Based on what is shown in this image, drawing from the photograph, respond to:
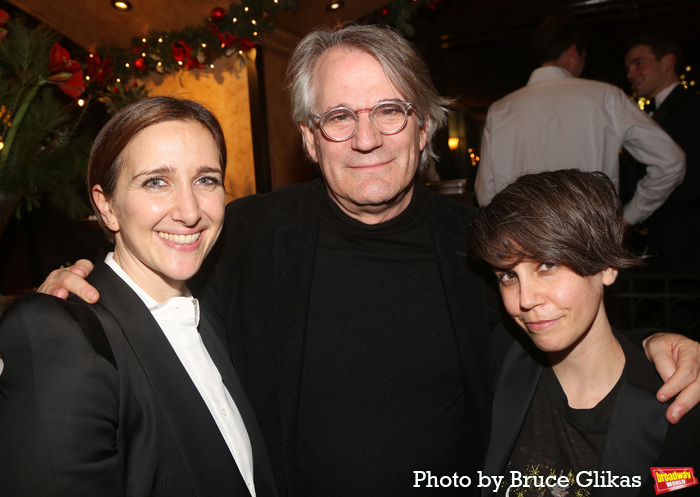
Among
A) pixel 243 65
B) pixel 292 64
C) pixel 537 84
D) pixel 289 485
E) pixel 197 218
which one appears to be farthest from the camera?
pixel 243 65

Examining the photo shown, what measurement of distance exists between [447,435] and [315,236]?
0.80 metres

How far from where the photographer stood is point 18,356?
3.36 ft

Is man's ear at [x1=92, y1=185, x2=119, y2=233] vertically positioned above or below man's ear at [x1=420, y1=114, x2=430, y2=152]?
below

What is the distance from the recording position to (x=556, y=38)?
11.3ft

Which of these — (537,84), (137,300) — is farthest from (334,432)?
(537,84)

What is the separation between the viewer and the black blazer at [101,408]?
981 mm

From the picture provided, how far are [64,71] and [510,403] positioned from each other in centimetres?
200

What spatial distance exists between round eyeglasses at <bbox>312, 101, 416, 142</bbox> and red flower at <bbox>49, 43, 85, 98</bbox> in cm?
101

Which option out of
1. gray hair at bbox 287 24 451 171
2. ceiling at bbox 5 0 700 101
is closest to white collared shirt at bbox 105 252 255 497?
gray hair at bbox 287 24 451 171

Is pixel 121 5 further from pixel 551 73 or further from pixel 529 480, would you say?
pixel 529 480

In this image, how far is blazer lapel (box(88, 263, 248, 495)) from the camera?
122 centimetres

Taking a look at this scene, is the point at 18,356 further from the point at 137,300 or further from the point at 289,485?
the point at 289,485

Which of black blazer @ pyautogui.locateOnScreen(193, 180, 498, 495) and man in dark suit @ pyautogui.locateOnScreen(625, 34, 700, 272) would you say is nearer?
black blazer @ pyautogui.locateOnScreen(193, 180, 498, 495)

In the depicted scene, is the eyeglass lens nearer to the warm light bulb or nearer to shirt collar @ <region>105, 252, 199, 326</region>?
shirt collar @ <region>105, 252, 199, 326</region>
